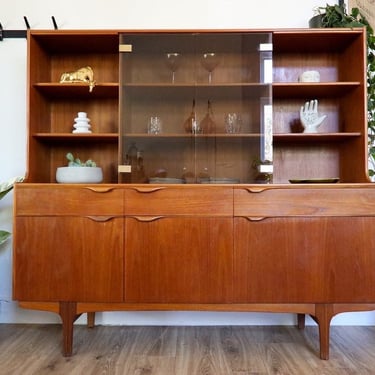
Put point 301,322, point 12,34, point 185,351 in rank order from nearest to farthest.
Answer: point 185,351 < point 301,322 < point 12,34

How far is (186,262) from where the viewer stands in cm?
168

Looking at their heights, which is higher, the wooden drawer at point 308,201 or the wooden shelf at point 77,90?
the wooden shelf at point 77,90

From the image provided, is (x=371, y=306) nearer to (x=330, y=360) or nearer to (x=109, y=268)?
(x=330, y=360)

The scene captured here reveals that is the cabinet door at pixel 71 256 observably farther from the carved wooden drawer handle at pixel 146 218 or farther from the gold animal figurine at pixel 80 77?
the gold animal figurine at pixel 80 77

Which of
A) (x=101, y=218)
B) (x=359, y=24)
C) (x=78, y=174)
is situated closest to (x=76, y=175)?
(x=78, y=174)

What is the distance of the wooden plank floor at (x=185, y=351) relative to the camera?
161cm

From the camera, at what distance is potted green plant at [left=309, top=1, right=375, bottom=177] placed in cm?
197

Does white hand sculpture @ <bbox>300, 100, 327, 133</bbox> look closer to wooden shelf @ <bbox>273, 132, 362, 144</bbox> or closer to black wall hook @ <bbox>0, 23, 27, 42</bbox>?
wooden shelf @ <bbox>273, 132, 362, 144</bbox>

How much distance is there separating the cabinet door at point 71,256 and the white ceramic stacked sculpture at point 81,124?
61 centimetres

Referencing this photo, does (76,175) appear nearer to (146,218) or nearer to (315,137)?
(146,218)

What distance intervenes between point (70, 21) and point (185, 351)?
2.15m

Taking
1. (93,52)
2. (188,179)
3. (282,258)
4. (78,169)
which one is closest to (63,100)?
(93,52)

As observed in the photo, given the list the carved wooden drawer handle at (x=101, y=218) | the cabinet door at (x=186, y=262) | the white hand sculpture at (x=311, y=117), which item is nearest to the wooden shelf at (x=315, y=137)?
the white hand sculpture at (x=311, y=117)

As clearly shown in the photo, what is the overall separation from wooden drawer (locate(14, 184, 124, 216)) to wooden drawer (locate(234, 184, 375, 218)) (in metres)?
0.64
